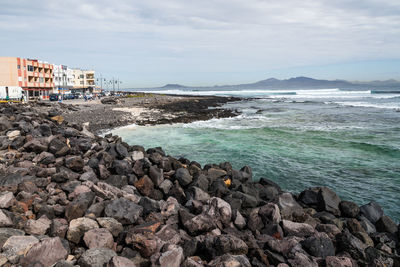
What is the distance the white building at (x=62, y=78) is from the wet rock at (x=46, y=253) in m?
93.6

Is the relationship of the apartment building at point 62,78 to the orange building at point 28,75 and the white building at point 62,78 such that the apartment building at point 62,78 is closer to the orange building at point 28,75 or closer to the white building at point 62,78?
the white building at point 62,78

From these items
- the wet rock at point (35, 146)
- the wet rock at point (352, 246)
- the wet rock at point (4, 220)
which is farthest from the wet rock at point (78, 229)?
the wet rock at point (35, 146)

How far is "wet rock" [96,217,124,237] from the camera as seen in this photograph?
575cm

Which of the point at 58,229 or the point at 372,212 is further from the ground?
the point at 58,229

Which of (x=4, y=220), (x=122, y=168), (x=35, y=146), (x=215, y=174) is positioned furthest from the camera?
(x=35, y=146)

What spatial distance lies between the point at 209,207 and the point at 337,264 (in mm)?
2867

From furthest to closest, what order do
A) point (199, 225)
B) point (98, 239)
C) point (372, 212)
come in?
point (372, 212)
point (199, 225)
point (98, 239)

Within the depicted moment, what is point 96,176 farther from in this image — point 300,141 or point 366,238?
point 300,141

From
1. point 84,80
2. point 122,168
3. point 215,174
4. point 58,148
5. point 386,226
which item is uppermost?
point 84,80

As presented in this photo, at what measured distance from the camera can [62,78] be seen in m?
98.4

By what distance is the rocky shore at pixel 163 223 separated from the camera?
5.09 metres

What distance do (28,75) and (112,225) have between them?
65.8 meters

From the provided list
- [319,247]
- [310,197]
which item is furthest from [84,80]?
[319,247]

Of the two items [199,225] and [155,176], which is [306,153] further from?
[199,225]
